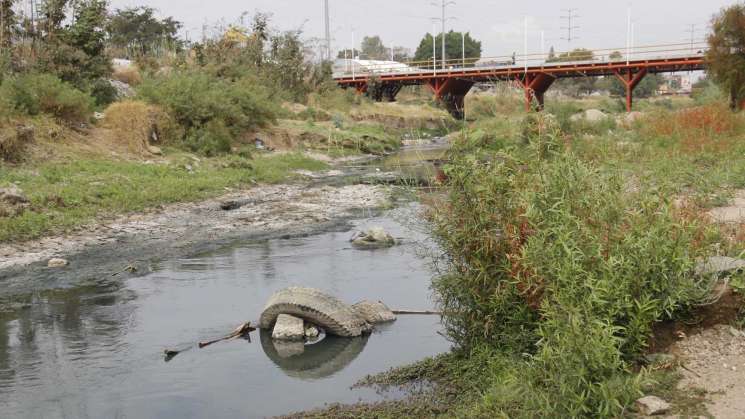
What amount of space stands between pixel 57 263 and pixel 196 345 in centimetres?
450

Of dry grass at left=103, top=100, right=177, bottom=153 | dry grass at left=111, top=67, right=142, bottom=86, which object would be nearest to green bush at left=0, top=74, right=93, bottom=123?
dry grass at left=103, top=100, right=177, bottom=153

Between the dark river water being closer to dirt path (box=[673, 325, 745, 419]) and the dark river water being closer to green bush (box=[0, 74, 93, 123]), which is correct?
dirt path (box=[673, 325, 745, 419])

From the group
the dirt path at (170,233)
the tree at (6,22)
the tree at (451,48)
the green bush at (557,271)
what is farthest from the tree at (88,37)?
the tree at (451,48)

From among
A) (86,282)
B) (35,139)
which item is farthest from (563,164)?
(35,139)

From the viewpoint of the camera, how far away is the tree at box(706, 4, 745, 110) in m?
26.6

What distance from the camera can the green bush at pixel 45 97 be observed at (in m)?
20.0

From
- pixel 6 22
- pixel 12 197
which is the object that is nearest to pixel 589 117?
pixel 6 22

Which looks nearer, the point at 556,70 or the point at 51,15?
the point at 51,15

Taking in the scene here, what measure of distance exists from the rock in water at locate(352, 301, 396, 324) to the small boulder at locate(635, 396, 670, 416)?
4291 mm

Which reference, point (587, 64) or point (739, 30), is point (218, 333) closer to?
point (739, 30)

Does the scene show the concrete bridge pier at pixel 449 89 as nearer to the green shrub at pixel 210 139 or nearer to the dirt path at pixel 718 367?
the green shrub at pixel 210 139

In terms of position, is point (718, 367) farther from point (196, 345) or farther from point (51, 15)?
point (51, 15)

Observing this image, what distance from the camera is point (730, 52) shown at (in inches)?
1078

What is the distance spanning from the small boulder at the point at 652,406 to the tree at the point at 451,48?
10144 cm
